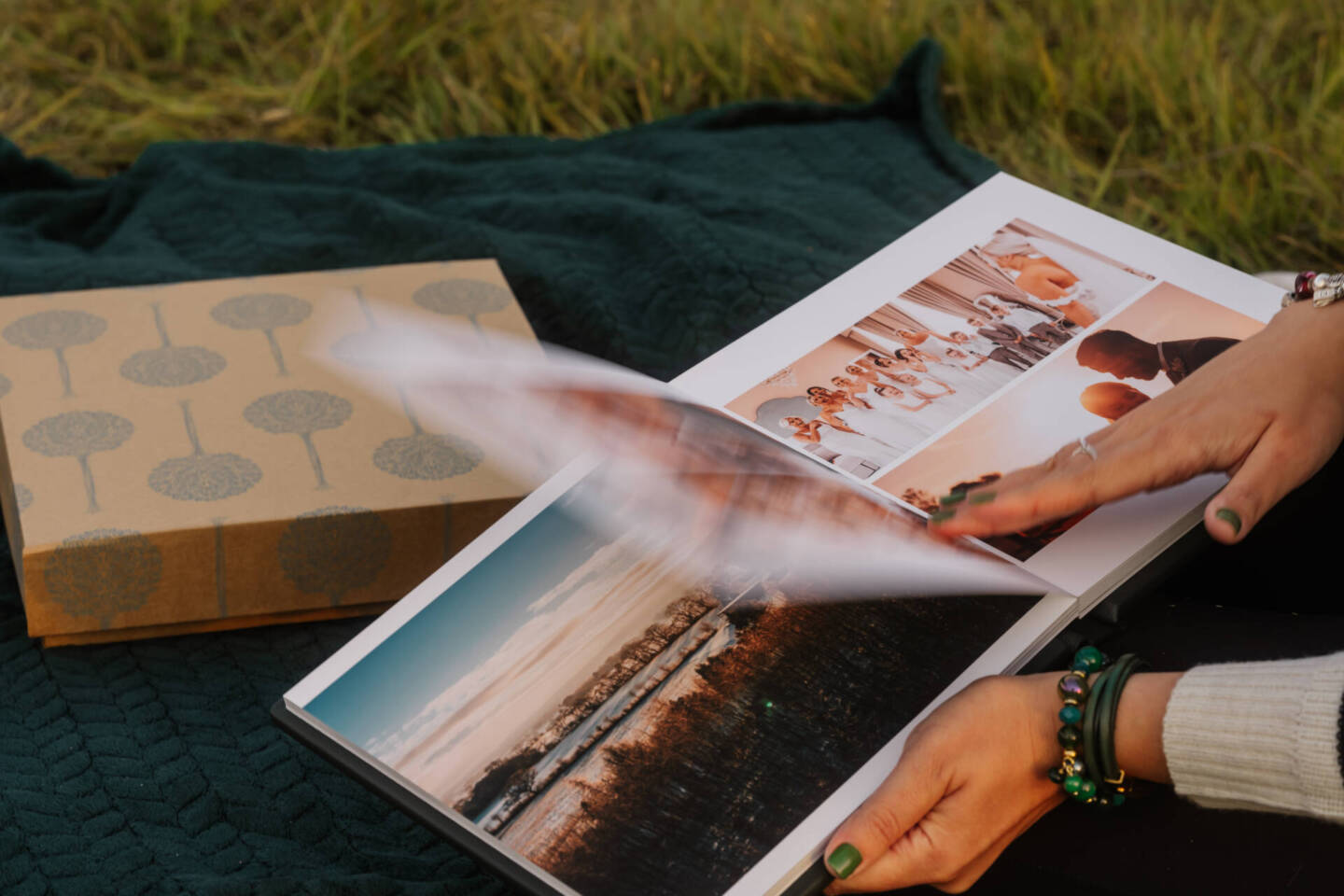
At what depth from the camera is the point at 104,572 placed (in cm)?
83

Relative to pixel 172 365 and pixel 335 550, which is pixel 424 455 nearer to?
pixel 335 550

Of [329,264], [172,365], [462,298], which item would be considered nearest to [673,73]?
[329,264]

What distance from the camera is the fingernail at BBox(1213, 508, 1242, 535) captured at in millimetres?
613

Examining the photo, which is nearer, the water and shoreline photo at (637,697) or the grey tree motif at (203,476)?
the water and shoreline photo at (637,697)

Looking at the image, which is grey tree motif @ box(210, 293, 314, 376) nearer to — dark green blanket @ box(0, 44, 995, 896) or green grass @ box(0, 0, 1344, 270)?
dark green blanket @ box(0, 44, 995, 896)

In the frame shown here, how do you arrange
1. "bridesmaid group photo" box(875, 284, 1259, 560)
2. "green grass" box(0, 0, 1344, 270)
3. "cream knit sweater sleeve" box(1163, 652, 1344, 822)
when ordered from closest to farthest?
"cream knit sweater sleeve" box(1163, 652, 1344, 822), "bridesmaid group photo" box(875, 284, 1259, 560), "green grass" box(0, 0, 1344, 270)

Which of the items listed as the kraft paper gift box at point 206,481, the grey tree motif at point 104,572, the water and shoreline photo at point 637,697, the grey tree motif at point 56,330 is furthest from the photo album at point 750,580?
the grey tree motif at point 56,330

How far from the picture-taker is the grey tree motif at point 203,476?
853mm

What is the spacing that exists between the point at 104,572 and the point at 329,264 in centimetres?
49

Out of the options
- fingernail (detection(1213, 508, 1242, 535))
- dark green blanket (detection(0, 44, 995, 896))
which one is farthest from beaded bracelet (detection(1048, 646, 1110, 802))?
dark green blanket (detection(0, 44, 995, 896))

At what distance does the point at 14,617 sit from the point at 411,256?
495mm

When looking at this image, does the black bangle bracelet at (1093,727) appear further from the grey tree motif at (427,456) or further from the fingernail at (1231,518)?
the grey tree motif at (427,456)

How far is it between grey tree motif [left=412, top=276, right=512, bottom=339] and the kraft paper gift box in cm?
6

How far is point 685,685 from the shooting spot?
60cm
